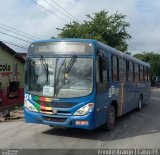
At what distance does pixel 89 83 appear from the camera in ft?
31.2

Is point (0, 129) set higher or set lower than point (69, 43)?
lower

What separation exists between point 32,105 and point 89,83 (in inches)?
72.3

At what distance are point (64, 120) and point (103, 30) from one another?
26288 millimetres

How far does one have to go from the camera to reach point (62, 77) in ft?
31.8

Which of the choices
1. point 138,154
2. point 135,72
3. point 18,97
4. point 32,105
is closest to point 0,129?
point 32,105

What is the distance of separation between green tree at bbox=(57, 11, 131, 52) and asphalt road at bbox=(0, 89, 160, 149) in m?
23.2

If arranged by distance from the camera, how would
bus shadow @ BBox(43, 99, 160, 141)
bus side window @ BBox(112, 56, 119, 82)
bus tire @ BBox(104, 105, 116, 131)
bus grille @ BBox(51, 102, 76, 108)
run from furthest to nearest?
bus side window @ BBox(112, 56, 119, 82)
bus tire @ BBox(104, 105, 116, 131)
bus shadow @ BBox(43, 99, 160, 141)
bus grille @ BBox(51, 102, 76, 108)

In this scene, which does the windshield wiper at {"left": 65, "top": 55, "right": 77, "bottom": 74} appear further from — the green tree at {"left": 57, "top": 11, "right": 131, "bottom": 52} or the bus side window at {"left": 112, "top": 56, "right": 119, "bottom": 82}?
the green tree at {"left": 57, "top": 11, "right": 131, "bottom": 52}

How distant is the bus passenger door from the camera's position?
9695 mm

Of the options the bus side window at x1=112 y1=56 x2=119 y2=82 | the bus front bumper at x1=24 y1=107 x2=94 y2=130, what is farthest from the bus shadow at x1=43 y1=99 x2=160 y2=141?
the bus side window at x1=112 y1=56 x2=119 y2=82

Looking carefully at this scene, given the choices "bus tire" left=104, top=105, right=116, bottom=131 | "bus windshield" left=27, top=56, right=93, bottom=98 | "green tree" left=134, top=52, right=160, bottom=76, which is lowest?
"bus tire" left=104, top=105, right=116, bottom=131

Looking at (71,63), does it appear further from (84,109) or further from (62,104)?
(84,109)

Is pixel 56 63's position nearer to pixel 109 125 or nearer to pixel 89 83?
pixel 89 83

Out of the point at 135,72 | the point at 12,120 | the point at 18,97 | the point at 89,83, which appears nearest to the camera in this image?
the point at 89,83
